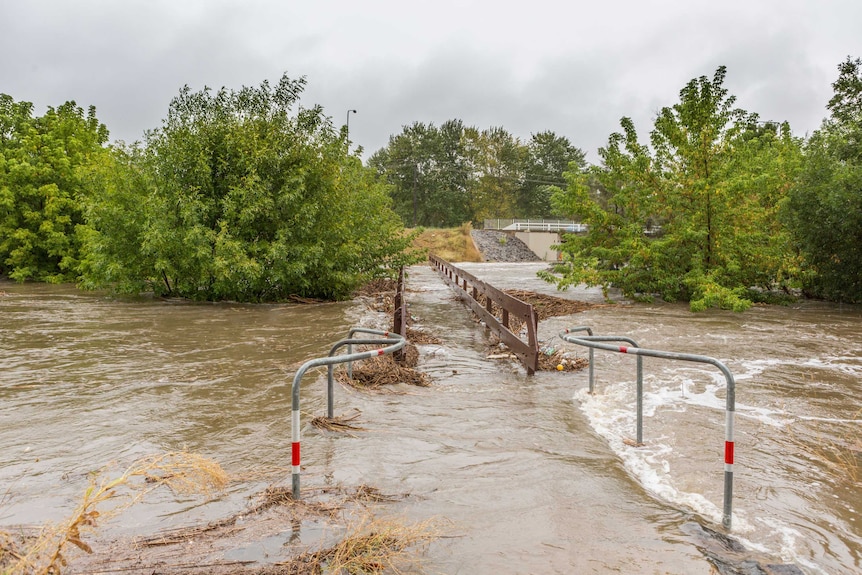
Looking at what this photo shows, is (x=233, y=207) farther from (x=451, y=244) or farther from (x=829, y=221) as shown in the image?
(x=451, y=244)

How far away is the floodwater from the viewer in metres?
4.10

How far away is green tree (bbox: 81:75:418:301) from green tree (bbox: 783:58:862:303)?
14.1 metres

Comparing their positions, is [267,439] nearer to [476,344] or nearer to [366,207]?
[476,344]

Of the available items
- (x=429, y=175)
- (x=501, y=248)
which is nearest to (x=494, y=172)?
(x=429, y=175)

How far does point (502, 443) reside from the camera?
20.0ft

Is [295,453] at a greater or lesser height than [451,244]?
lesser

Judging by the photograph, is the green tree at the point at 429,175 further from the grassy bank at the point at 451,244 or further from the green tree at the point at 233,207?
the green tree at the point at 233,207

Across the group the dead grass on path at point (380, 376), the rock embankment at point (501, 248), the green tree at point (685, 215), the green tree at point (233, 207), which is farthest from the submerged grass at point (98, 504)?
the rock embankment at point (501, 248)

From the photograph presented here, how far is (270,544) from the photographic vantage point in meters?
3.80

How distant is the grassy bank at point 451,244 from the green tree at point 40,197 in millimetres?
31658

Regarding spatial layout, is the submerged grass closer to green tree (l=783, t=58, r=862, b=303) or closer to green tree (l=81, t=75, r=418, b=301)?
green tree (l=81, t=75, r=418, b=301)

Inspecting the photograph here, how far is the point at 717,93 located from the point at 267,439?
711 inches

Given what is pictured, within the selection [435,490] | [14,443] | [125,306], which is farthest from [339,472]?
[125,306]

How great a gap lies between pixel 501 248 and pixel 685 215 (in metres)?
41.9
